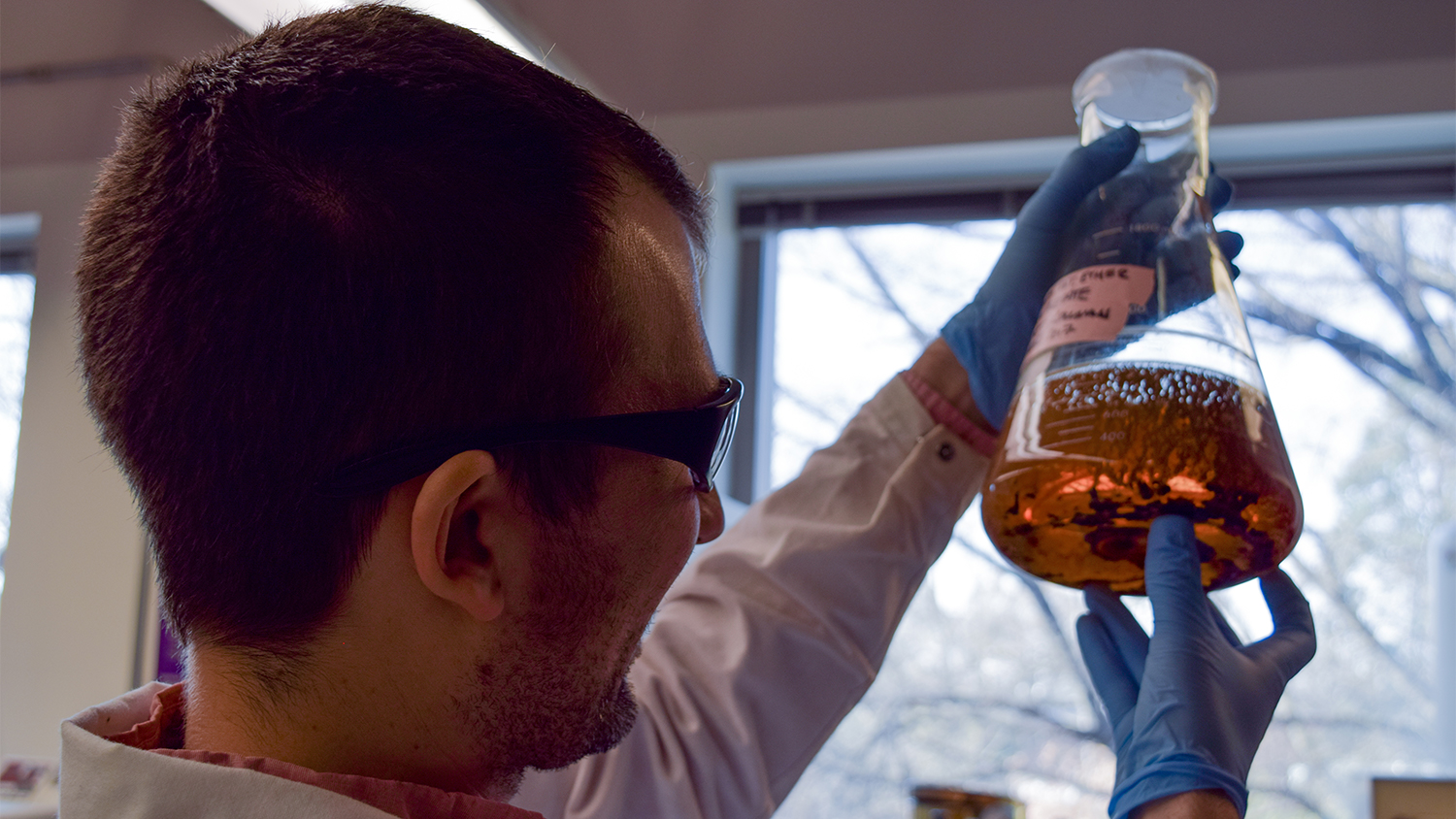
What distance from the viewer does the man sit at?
25.2 inches

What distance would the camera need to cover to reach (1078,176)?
38.6 inches

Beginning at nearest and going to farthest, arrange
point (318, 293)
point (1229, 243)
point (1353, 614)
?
1. point (318, 293)
2. point (1229, 243)
3. point (1353, 614)

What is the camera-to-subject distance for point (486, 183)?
669 millimetres

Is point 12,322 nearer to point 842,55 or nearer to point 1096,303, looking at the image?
point 842,55

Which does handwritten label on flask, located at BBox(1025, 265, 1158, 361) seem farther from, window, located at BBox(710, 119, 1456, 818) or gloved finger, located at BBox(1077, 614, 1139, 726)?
window, located at BBox(710, 119, 1456, 818)

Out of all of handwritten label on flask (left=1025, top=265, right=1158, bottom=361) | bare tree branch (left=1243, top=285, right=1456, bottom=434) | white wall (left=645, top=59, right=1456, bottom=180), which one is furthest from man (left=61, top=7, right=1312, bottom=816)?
bare tree branch (left=1243, top=285, right=1456, bottom=434)

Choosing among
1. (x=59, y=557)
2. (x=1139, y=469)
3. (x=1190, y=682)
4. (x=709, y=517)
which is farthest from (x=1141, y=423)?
(x=59, y=557)

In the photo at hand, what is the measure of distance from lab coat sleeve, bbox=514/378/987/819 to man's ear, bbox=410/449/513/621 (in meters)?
0.44

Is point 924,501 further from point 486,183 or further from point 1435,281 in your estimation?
point 1435,281

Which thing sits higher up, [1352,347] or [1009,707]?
[1352,347]

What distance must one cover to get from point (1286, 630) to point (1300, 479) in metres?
1.33

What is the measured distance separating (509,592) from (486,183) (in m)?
0.26

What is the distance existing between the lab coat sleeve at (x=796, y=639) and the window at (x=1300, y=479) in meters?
1.08

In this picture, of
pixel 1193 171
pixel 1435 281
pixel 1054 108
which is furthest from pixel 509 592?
pixel 1435 281
